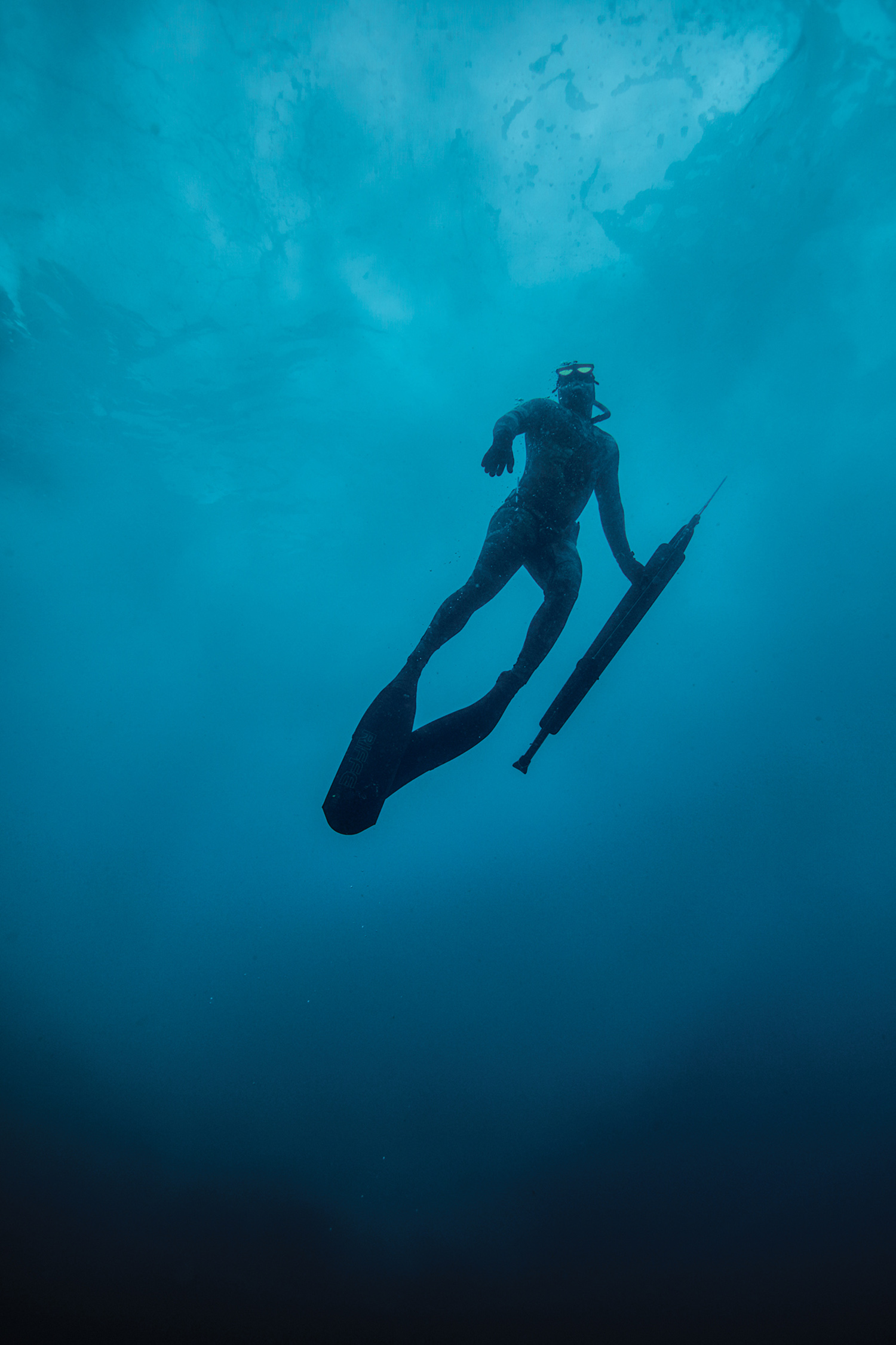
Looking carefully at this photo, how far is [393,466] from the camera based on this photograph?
1992 cm

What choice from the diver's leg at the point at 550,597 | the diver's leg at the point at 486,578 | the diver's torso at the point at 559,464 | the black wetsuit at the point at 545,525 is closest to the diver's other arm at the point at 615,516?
the black wetsuit at the point at 545,525

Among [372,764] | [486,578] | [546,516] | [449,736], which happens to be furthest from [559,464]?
[372,764]

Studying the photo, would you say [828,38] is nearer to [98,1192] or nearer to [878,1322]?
[878,1322]

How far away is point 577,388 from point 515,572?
6.72 ft

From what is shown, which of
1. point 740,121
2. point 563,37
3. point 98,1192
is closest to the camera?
point 98,1192

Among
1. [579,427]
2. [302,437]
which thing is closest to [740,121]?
[579,427]

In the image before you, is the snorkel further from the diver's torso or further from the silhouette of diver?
the diver's torso

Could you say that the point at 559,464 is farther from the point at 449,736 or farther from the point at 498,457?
the point at 449,736

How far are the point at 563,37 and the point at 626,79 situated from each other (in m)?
1.33

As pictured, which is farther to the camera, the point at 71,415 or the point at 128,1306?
the point at 71,415

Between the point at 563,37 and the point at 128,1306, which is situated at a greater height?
the point at 563,37

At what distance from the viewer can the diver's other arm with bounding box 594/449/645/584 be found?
422 centimetres

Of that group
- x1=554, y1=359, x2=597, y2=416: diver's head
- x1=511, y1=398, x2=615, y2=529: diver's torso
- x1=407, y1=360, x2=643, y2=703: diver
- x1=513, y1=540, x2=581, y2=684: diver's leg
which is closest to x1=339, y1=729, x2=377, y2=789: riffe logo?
x1=407, y1=360, x2=643, y2=703: diver

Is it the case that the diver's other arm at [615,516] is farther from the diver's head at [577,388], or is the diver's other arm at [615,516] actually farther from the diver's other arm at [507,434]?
the diver's other arm at [507,434]
